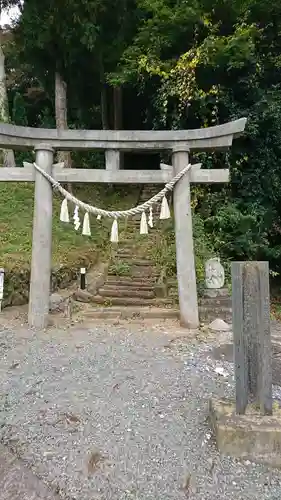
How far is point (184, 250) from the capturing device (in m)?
5.32

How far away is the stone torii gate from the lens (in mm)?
5188

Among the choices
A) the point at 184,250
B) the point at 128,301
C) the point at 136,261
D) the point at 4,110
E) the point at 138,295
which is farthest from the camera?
the point at 4,110

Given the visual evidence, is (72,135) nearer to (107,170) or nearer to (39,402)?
(107,170)

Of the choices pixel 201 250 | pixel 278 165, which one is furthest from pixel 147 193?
pixel 201 250

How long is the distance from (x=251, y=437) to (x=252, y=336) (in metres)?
0.63

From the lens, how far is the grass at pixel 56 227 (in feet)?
23.0

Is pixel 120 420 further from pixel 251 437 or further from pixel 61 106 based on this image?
pixel 61 106

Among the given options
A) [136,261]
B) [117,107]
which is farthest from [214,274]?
[117,107]

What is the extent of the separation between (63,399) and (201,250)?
4.40 m

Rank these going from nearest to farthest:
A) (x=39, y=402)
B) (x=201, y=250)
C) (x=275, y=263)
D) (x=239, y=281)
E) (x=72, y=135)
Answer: (x=239, y=281) < (x=39, y=402) < (x=72, y=135) < (x=201, y=250) < (x=275, y=263)

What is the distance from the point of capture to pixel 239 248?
7.47 m

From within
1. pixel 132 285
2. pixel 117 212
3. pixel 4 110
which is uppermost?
pixel 4 110

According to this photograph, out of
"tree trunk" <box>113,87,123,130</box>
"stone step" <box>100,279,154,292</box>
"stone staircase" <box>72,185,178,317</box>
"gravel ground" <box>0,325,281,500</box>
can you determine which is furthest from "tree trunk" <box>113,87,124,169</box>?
"gravel ground" <box>0,325,281,500</box>

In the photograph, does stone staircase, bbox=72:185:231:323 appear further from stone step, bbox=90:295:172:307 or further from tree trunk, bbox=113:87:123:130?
tree trunk, bbox=113:87:123:130
